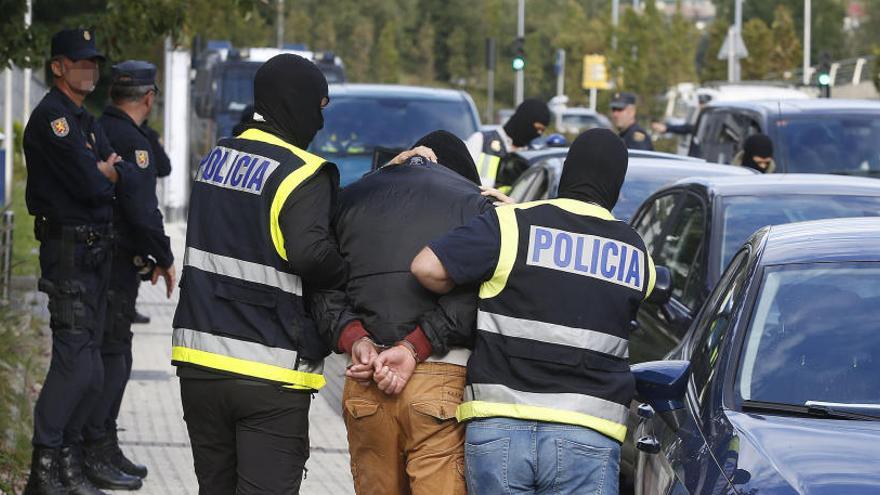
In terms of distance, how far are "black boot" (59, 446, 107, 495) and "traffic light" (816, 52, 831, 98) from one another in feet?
61.7

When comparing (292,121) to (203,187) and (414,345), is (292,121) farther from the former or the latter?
(414,345)

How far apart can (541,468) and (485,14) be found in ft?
263

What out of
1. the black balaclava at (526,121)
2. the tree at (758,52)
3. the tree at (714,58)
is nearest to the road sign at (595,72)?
the tree at (714,58)

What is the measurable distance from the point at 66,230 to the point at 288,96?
2.33 m

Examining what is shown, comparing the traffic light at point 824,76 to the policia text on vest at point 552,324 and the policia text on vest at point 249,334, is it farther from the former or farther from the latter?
the policia text on vest at point 552,324

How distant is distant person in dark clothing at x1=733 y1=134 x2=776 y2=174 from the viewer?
12.9 meters

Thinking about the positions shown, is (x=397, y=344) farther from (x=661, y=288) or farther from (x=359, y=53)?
(x=359, y=53)

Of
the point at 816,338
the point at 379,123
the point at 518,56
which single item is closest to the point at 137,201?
the point at 816,338

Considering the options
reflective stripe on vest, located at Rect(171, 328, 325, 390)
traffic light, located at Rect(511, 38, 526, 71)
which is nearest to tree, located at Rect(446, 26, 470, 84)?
traffic light, located at Rect(511, 38, 526, 71)

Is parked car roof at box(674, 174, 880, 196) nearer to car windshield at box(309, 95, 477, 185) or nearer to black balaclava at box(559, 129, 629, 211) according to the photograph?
black balaclava at box(559, 129, 629, 211)

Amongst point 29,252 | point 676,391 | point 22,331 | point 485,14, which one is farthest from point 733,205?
point 485,14

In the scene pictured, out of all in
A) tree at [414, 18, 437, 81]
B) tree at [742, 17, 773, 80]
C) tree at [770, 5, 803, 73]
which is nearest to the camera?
tree at [742, 17, 773, 80]

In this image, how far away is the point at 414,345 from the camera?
525 centimetres

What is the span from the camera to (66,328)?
296 inches
